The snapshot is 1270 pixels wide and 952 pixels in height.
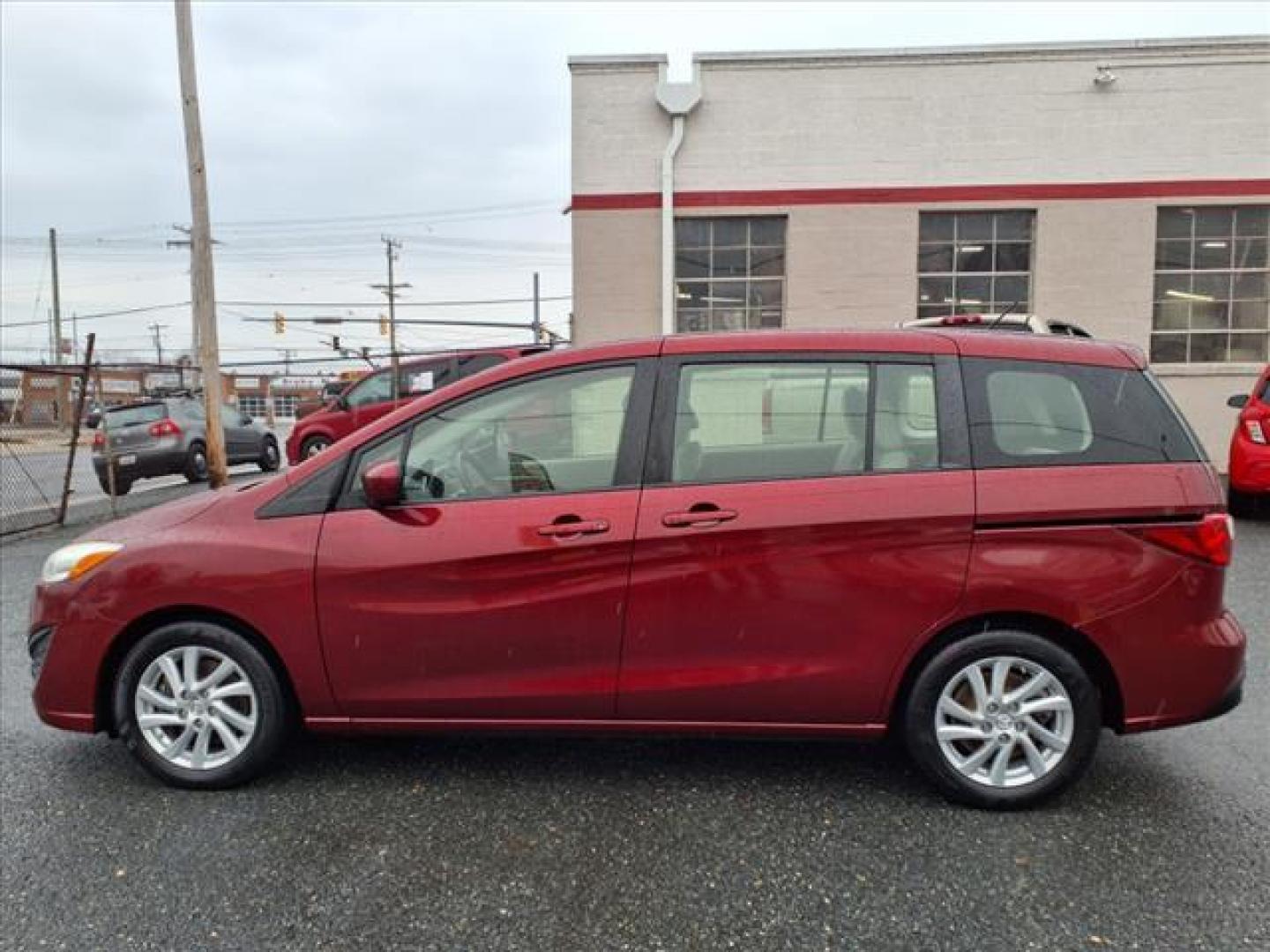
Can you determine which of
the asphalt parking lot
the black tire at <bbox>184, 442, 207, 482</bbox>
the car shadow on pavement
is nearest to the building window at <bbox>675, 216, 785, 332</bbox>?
the black tire at <bbox>184, 442, 207, 482</bbox>

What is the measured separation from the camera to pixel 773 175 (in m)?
11.4

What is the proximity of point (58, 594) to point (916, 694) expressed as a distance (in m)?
3.11

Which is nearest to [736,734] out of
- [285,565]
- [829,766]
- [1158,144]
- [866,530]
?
[829,766]

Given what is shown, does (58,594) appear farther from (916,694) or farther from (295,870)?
(916,694)

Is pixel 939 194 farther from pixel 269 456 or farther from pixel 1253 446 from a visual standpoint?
pixel 269 456

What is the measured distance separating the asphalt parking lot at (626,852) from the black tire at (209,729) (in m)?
0.09

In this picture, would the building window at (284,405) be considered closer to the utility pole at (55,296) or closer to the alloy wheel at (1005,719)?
the utility pole at (55,296)

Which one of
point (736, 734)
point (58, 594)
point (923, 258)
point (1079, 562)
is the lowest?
point (736, 734)

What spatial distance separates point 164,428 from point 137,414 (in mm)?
529

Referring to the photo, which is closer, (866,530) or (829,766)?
(866,530)

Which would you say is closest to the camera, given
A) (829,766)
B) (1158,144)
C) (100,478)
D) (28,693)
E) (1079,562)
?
(1079,562)

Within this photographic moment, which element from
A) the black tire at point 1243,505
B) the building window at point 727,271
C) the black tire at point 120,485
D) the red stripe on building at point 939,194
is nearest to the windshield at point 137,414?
the black tire at point 120,485

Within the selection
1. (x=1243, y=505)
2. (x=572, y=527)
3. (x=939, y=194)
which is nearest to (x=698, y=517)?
(x=572, y=527)

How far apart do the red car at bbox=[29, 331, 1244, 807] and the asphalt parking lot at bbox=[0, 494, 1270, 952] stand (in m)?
0.26
